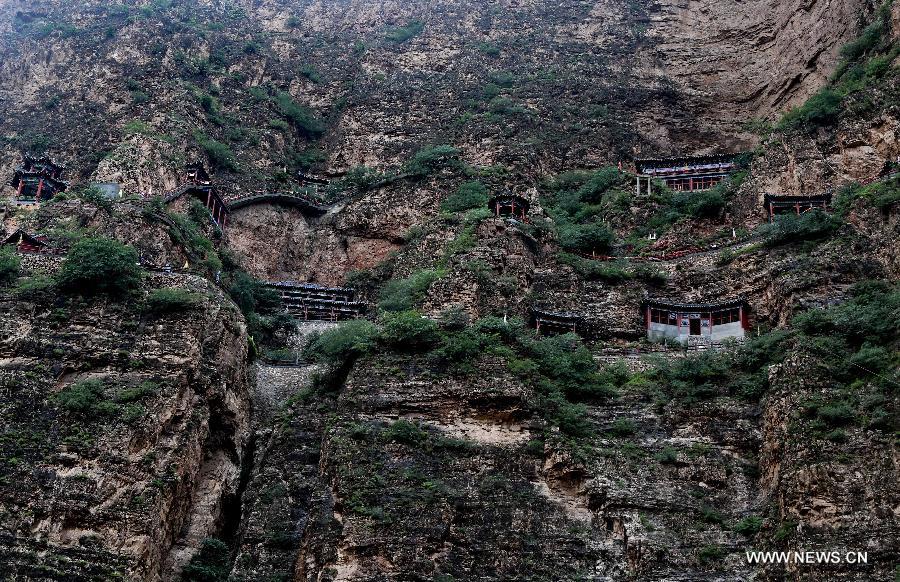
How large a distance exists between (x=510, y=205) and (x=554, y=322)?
33.8 ft

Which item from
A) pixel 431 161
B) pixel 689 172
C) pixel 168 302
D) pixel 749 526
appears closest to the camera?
pixel 749 526

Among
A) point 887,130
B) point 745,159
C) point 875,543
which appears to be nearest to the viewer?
point 875,543

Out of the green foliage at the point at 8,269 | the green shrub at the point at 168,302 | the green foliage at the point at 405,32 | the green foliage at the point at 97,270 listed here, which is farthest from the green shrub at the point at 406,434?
the green foliage at the point at 405,32

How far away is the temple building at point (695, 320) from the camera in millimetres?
41469

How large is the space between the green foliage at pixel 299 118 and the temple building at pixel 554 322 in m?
30.4

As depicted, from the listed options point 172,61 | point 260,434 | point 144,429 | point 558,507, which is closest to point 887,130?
point 558,507

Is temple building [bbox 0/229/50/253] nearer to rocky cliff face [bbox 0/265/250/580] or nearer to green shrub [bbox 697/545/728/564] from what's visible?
rocky cliff face [bbox 0/265/250/580]

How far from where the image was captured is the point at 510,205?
51.2 metres

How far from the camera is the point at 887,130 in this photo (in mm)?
46812

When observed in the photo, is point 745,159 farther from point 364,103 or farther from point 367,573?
point 367,573

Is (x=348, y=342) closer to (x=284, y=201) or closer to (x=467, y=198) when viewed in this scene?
(x=467, y=198)

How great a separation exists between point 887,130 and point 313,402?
95.9 ft

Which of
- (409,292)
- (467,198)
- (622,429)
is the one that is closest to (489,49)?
(467,198)

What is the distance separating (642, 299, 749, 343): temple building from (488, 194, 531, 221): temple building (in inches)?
408
